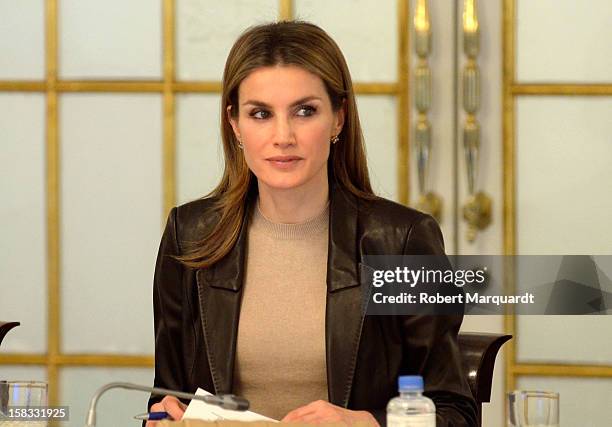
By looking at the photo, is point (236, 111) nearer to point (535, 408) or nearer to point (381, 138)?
point (535, 408)

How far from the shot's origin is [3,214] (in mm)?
3562

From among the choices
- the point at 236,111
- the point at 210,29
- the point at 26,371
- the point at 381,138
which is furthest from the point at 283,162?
the point at 26,371

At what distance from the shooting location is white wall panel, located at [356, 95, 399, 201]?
343 centimetres

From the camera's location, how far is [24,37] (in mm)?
3531

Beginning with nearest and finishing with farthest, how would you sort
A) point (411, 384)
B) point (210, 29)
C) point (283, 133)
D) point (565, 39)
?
point (411, 384), point (283, 133), point (565, 39), point (210, 29)

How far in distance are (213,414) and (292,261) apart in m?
0.57

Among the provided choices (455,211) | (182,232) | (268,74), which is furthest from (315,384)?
(455,211)

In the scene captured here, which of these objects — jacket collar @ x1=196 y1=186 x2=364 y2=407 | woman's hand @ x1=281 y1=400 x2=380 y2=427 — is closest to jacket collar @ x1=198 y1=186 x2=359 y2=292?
jacket collar @ x1=196 y1=186 x2=364 y2=407

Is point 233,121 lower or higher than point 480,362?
higher

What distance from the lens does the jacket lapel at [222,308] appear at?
6.89ft

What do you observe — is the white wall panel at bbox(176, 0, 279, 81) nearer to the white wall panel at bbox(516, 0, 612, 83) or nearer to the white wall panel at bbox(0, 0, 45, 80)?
the white wall panel at bbox(0, 0, 45, 80)

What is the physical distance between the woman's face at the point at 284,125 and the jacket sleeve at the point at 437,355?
25 centimetres

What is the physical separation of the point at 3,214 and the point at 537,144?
1607mm

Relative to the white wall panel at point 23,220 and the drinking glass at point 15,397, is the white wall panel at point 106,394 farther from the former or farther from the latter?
the drinking glass at point 15,397
